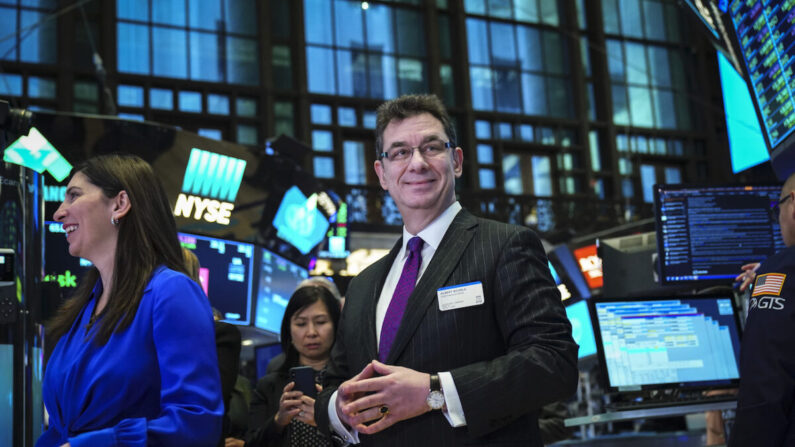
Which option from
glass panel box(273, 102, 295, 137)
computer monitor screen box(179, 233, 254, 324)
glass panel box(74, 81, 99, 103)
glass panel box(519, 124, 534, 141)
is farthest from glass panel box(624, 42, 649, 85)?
computer monitor screen box(179, 233, 254, 324)

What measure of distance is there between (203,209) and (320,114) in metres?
9.00

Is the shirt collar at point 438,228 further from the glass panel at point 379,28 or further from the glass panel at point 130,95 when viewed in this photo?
the glass panel at point 379,28

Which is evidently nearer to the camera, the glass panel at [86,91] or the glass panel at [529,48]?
the glass panel at [86,91]

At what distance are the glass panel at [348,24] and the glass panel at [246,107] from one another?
82.3 inches

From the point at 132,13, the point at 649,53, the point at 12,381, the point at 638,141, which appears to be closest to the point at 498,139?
the point at 638,141

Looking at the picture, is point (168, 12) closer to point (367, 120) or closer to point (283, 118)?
point (283, 118)

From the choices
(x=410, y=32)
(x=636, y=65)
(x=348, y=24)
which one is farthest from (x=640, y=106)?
(x=348, y=24)

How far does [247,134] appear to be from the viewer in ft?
44.4

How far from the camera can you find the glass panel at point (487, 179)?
15.0 meters

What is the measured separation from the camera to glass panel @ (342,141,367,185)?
556 inches

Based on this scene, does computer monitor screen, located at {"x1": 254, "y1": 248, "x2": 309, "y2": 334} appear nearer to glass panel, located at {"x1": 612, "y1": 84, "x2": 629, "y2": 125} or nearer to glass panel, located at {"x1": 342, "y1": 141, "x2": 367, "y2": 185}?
glass panel, located at {"x1": 342, "y1": 141, "x2": 367, "y2": 185}

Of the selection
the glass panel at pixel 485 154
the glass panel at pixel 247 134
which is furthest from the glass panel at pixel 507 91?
the glass panel at pixel 247 134

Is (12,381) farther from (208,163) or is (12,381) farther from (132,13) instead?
(132,13)

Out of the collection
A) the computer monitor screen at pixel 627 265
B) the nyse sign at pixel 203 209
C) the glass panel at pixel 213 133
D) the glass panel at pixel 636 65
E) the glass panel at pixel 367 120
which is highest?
the glass panel at pixel 636 65
